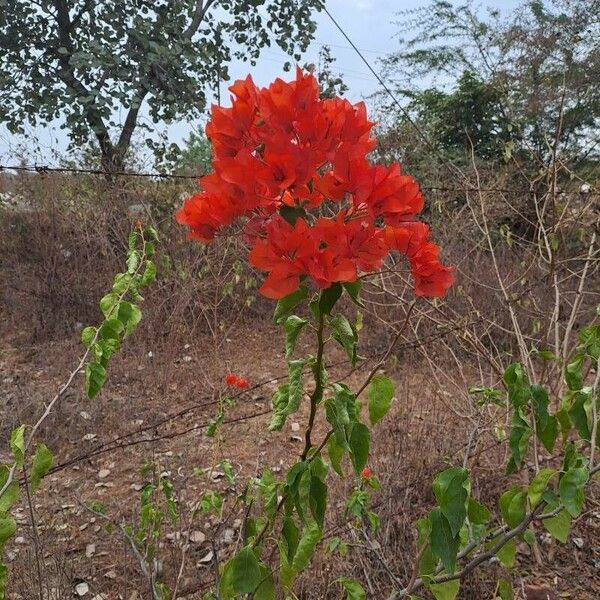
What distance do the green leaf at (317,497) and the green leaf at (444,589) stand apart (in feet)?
0.94

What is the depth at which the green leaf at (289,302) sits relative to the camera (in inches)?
27.7

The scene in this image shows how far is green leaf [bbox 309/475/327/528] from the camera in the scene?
2.57 feet

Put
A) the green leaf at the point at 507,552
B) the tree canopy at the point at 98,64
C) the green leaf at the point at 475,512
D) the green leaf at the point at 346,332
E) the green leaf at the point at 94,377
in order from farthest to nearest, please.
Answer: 1. the tree canopy at the point at 98,64
2. the green leaf at the point at 94,377
3. the green leaf at the point at 507,552
4. the green leaf at the point at 475,512
5. the green leaf at the point at 346,332

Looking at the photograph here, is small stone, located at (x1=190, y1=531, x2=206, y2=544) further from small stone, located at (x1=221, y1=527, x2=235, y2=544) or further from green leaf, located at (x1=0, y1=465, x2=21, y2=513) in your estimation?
green leaf, located at (x1=0, y1=465, x2=21, y2=513)

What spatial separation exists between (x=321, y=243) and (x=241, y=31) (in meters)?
7.85

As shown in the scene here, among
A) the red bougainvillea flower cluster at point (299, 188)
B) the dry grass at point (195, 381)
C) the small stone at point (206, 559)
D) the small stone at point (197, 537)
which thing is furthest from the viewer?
the small stone at point (197, 537)

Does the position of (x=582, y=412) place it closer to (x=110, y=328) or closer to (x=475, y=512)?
(x=475, y=512)

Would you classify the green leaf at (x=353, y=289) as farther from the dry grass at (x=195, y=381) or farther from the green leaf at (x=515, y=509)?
Answer: the dry grass at (x=195, y=381)

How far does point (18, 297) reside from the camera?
499 centimetres

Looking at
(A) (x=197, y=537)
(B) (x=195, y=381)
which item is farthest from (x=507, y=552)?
(B) (x=195, y=381)

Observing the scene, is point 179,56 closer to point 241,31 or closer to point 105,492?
point 241,31

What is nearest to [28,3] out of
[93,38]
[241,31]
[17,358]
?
[93,38]

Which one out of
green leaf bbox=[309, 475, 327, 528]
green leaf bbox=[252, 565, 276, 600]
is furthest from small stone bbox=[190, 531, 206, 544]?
green leaf bbox=[309, 475, 327, 528]

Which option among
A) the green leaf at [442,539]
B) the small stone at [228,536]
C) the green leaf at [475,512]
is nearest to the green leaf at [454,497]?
the green leaf at [442,539]
